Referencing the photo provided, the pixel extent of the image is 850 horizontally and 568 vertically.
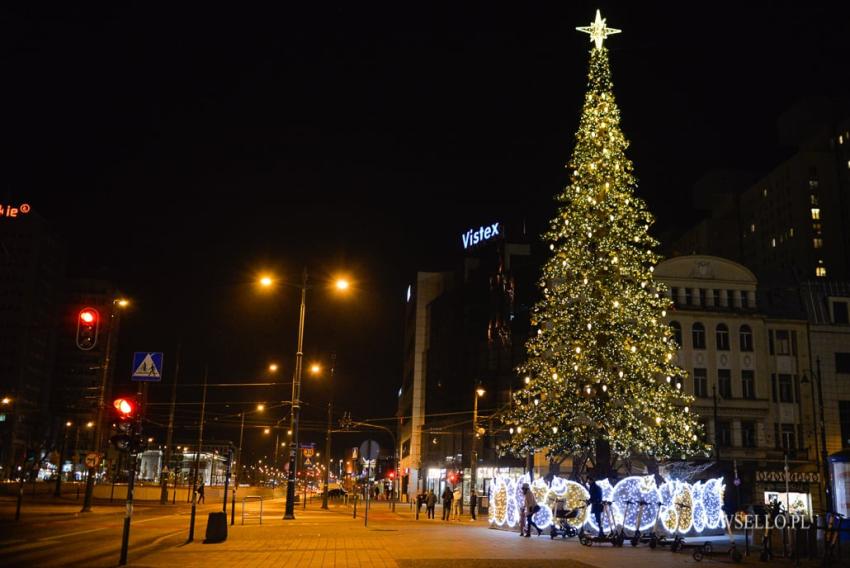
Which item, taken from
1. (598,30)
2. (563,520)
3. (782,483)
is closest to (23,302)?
(782,483)

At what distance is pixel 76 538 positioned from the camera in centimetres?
2314

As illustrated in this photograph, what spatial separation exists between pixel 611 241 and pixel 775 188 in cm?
11150

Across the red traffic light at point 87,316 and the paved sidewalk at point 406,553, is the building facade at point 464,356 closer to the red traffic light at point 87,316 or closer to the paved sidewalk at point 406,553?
the paved sidewalk at point 406,553

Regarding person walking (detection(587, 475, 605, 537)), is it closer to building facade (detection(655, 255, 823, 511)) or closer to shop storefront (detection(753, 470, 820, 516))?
building facade (detection(655, 255, 823, 511))

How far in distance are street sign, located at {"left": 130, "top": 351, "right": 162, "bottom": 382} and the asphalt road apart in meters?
3.87

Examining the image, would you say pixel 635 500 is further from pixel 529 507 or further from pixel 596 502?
pixel 529 507

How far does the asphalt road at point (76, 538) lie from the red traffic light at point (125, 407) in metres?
2.94

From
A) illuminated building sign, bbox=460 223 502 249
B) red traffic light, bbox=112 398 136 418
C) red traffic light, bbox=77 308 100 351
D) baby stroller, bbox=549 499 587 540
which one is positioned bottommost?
baby stroller, bbox=549 499 587 540

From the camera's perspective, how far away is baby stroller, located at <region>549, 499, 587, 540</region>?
2244 centimetres

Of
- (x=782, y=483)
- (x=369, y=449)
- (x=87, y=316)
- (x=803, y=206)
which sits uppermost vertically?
(x=803, y=206)

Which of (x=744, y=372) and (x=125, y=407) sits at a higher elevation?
(x=744, y=372)

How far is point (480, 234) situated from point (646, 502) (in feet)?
217

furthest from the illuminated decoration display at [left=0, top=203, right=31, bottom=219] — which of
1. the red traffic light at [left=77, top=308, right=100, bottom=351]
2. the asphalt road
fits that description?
the red traffic light at [left=77, top=308, right=100, bottom=351]

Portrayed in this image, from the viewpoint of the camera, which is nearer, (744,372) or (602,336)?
(602,336)
